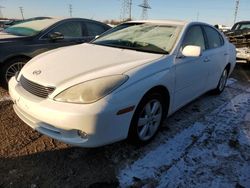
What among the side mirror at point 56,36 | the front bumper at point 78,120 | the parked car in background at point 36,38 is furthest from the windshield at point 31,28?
the front bumper at point 78,120

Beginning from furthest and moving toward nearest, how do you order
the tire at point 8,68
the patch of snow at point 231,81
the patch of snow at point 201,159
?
the patch of snow at point 231,81 < the tire at point 8,68 < the patch of snow at point 201,159

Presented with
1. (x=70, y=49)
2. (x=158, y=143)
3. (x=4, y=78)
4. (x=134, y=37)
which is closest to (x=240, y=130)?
(x=158, y=143)

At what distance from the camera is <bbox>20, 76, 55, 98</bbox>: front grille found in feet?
8.79

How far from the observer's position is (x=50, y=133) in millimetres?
2670

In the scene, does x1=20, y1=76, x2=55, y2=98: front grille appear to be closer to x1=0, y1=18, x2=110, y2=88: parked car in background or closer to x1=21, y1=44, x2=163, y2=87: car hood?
x1=21, y1=44, x2=163, y2=87: car hood

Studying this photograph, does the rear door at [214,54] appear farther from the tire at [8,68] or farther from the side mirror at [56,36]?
the tire at [8,68]

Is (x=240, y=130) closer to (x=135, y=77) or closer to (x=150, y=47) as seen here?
(x=150, y=47)

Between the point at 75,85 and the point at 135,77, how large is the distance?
61cm

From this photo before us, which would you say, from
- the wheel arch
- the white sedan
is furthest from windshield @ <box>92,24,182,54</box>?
the wheel arch

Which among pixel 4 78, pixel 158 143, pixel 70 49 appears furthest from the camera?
pixel 4 78

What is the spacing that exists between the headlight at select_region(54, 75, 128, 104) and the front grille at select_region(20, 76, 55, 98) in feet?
0.51

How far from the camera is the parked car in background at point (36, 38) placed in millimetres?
4805

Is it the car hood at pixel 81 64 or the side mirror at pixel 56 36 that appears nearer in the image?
the car hood at pixel 81 64

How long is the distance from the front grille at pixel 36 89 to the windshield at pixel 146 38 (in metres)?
1.38
